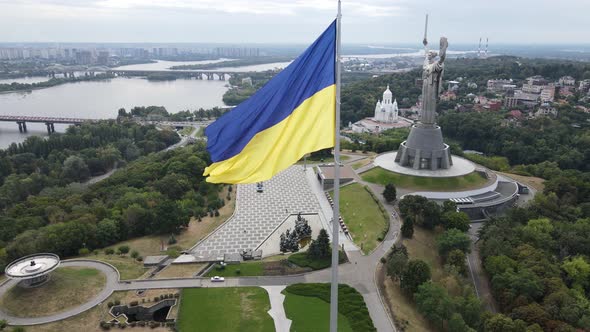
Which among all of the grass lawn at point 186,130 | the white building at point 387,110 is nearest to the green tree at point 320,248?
the white building at point 387,110

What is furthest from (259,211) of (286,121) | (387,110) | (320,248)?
(387,110)

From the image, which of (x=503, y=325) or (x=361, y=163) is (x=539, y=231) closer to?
(x=503, y=325)

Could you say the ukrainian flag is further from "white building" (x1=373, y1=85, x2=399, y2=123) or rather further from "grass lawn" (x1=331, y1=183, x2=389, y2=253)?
"white building" (x1=373, y1=85, x2=399, y2=123)

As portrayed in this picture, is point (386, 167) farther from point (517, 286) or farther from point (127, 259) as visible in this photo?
point (127, 259)

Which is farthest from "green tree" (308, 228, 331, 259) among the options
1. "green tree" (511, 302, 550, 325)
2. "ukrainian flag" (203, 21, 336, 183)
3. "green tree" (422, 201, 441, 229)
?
"ukrainian flag" (203, 21, 336, 183)

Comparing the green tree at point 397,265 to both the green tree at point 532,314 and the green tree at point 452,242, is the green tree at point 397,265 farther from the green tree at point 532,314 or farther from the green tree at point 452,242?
the green tree at point 532,314

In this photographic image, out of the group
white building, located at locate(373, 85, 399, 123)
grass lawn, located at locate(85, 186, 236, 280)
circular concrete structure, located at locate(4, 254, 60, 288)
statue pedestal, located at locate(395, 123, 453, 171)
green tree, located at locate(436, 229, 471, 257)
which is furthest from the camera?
white building, located at locate(373, 85, 399, 123)
